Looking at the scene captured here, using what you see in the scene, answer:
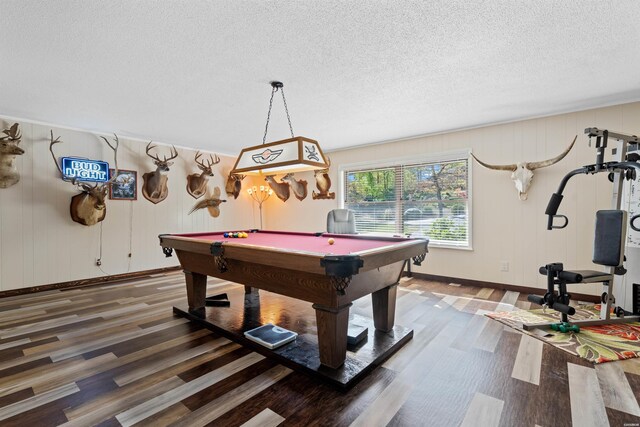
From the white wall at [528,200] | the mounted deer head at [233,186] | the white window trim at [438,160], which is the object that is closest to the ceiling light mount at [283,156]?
the white window trim at [438,160]

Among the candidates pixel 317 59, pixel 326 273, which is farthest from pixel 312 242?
pixel 317 59

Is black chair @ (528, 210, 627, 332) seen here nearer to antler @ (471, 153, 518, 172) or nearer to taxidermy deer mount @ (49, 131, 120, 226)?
antler @ (471, 153, 518, 172)

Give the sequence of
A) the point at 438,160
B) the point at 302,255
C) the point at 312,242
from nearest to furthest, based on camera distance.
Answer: the point at 302,255 → the point at 312,242 → the point at 438,160

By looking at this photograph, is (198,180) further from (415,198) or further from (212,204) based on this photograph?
(415,198)

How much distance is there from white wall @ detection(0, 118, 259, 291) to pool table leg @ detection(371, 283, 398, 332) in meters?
4.51

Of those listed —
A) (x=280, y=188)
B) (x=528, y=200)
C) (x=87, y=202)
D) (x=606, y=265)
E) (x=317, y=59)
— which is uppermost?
(x=317, y=59)

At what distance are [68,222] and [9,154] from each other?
1.13 m

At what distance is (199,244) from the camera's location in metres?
2.79

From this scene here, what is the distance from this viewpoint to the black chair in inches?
108

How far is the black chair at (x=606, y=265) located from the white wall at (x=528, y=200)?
3.39ft

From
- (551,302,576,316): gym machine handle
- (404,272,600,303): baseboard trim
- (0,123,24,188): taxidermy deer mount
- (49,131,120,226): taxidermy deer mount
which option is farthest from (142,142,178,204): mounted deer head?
(551,302,576,316): gym machine handle

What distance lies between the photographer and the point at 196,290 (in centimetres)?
323

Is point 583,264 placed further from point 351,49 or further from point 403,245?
point 351,49

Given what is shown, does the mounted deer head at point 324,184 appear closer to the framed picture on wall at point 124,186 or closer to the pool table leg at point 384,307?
the framed picture on wall at point 124,186
